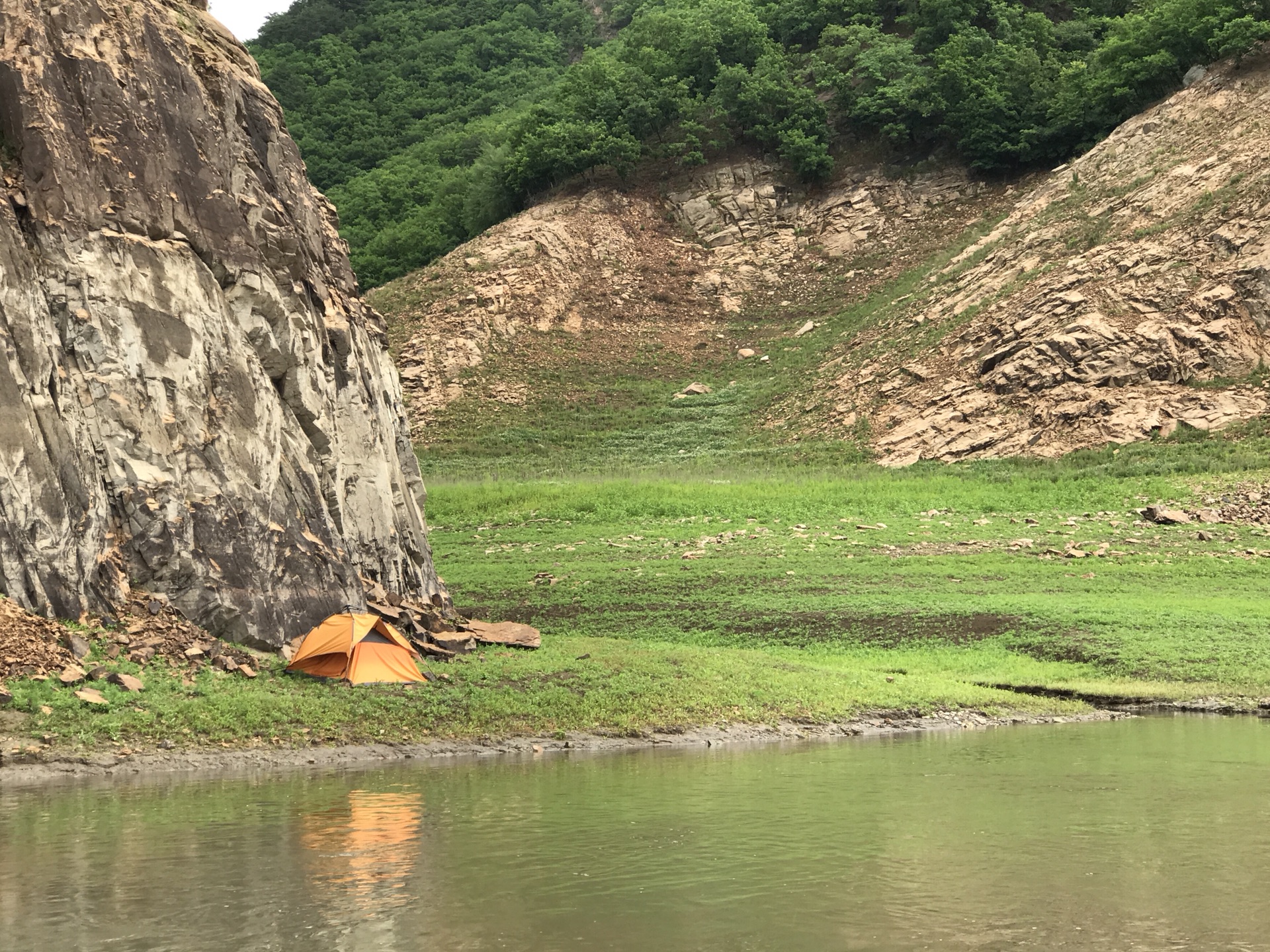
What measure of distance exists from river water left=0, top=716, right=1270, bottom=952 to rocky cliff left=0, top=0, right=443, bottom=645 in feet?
16.2

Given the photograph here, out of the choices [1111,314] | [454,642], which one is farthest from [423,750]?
[1111,314]

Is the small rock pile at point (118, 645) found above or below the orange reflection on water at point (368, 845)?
above

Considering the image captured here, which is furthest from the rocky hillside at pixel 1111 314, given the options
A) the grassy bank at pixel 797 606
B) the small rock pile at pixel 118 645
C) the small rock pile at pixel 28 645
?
the small rock pile at pixel 28 645

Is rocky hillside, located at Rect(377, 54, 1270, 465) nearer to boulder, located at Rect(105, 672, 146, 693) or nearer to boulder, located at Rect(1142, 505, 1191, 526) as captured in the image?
boulder, located at Rect(1142, 505, 1191, 526)

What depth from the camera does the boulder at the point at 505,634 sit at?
23219 mm

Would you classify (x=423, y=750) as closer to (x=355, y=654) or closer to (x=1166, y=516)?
(x=355, y=654)

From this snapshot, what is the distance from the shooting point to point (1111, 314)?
49.5 m

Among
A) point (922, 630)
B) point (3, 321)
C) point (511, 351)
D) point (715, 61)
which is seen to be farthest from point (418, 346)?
point (3, 321)

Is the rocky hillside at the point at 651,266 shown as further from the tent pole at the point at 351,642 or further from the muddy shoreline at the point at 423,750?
the muddy shoreline at the point at 423,750

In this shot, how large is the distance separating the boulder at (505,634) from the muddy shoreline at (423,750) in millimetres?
5686

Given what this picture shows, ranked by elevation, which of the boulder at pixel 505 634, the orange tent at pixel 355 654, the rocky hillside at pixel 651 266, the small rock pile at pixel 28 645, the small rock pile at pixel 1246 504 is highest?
the rocky hillside at pixel 651 266

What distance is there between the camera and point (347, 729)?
16844mm

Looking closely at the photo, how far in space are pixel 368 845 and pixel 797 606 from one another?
17935 mm

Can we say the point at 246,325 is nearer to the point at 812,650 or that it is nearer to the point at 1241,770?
the point at 812,650
